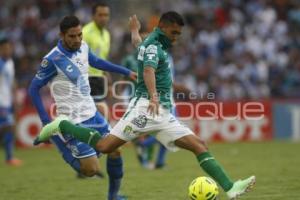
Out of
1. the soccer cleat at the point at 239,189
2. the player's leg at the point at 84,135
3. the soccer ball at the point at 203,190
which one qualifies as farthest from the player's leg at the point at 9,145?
the soccer cleat at the point at 239,189

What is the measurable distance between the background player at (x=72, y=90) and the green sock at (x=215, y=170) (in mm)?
1389

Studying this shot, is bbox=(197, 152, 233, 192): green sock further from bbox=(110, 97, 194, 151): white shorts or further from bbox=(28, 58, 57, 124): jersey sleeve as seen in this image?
bbox=(28, 58, 57, 124): jersey sleeve

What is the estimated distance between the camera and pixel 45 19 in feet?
88.7

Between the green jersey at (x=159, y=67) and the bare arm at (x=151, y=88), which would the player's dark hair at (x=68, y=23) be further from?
the bare arm at (x=151, y=88)

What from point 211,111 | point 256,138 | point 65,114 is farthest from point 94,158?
point 256,138

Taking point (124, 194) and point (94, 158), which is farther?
point (124, 194)

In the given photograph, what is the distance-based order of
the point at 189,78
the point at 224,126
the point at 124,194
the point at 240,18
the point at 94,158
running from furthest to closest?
1. the point at 240,18
2. the point at 189,78
3. the point at 224,126
4. the point at 124,194
5. the point at 94,158

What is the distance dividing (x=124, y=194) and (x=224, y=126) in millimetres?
11619

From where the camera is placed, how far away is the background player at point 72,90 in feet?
33.3

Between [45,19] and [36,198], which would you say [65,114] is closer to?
[36,198]

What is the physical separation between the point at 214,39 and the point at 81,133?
54.0ft

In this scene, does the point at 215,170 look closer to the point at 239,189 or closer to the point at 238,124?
the point at 239,189

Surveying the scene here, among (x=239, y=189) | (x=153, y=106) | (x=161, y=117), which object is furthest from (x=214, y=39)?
(x=153, y=106)

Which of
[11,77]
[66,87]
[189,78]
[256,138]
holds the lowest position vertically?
[256,138]
